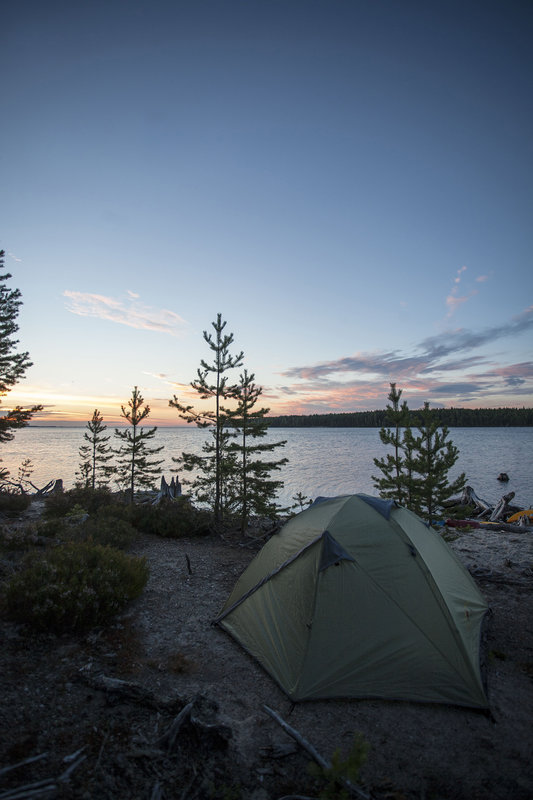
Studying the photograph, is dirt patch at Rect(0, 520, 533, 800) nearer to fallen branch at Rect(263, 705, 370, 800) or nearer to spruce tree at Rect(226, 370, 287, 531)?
fallen branch at Rect(263, 705, 370, 800)

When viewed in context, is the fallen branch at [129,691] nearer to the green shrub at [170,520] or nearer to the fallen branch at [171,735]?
the fallen branch at [171,735]

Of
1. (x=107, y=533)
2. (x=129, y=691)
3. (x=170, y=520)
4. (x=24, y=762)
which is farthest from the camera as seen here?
(x=170, y=520)

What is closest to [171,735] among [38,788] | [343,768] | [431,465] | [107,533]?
[38,788]

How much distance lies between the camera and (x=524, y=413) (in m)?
156

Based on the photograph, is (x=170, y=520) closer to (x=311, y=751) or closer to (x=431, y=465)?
(x=431, y=465)

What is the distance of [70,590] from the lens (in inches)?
249

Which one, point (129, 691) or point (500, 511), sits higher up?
point (129, 691)

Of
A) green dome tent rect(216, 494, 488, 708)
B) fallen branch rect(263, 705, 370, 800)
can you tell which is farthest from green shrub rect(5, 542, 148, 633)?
fallen branch rect(263, 705, 370, 800)

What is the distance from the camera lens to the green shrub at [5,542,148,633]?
6090mm

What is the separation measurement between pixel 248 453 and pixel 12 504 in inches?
494

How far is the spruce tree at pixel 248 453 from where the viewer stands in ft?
45.7

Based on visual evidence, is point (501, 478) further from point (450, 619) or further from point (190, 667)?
point (190, 667)

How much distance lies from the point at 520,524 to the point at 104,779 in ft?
71.0

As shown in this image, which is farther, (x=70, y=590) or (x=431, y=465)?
(x=431, y=465)
